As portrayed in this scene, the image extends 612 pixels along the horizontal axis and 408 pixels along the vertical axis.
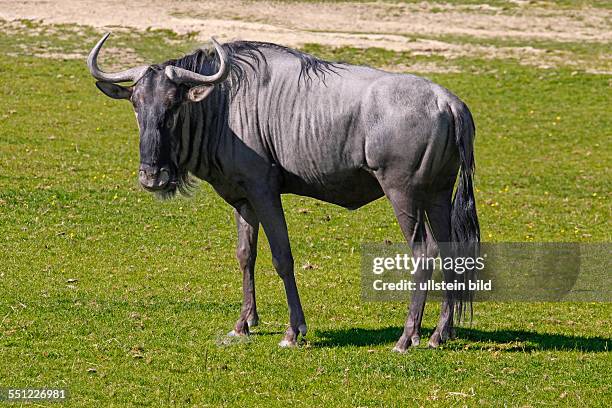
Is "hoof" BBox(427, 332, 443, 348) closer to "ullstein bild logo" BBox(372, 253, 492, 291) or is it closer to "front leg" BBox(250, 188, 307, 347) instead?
"ullstein bild logo" BBox(372, 253, 492, 291)

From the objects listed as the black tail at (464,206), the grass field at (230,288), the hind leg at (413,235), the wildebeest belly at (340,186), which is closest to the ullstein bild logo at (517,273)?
the grass field at (230,288)

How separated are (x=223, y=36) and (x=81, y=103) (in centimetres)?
715

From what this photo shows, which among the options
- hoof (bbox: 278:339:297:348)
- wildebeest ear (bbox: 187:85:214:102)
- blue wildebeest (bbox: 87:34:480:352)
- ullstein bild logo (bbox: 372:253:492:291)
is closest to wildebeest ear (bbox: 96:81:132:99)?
blue wildebeest (bbox: 87:34:480:352)

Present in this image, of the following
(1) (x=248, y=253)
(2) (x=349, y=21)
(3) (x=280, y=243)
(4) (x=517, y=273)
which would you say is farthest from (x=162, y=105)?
(2) (x=349, y=21)

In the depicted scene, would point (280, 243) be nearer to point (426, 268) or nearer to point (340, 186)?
point (340, 186)

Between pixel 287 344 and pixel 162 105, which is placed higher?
pixel 162 105

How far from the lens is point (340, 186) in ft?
38.8

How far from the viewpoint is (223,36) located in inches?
1325

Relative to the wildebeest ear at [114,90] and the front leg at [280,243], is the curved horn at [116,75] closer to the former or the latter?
the wildebeest ear at [114,90]

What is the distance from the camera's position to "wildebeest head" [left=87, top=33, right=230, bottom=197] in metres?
11.3

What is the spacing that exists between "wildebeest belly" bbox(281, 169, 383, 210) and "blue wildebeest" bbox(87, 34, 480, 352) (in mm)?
13

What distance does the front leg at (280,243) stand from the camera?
1171cm

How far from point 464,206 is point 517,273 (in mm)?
4407

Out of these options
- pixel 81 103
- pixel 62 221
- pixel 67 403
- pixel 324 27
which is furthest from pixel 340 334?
pixel 324 27
